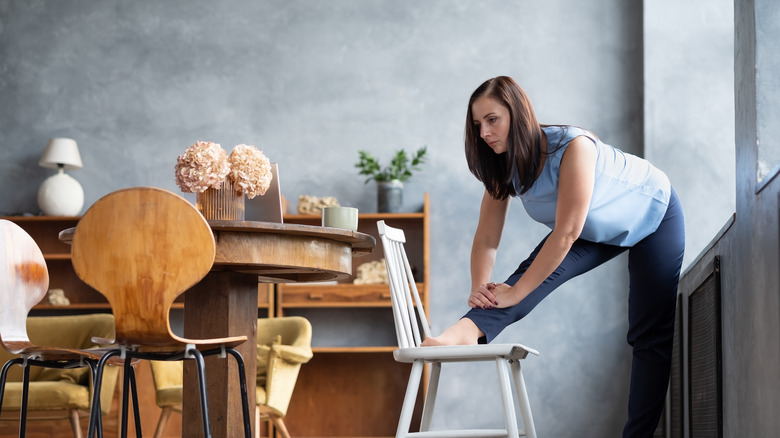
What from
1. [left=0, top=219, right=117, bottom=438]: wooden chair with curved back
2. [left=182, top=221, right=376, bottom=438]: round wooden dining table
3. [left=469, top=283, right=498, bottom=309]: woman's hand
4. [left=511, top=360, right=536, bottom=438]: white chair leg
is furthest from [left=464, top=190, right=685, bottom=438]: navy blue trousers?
[left=0, top=219, right=117, bottom=438]: wooden chair with curved back

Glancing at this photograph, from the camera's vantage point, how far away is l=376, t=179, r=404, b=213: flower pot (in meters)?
4.80

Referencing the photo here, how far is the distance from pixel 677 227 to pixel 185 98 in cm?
372

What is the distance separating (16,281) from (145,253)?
2.05 ft

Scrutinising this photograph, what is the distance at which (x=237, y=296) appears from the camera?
97.0 inches

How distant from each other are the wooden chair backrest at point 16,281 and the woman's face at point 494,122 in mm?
1352

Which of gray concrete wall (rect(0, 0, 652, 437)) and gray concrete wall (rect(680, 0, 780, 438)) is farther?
gray concrete wall (rect(0, 0, 652, 437))

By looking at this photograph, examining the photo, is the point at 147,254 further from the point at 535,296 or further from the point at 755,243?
the point at 755,243

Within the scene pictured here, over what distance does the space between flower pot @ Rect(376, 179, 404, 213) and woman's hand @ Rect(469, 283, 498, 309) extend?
258cm

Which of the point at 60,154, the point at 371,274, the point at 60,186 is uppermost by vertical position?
the point at 60,154

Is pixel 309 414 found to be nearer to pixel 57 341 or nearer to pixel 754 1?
pixel 57 341

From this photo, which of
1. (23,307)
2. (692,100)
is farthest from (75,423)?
(692,100)

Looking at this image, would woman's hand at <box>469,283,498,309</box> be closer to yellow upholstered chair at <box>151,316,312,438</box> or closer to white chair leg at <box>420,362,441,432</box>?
white chair leg at <box>420,362,441,432</box>

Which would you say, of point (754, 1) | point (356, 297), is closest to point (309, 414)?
point (356, 297)

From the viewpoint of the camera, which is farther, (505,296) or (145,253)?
(505,296)
